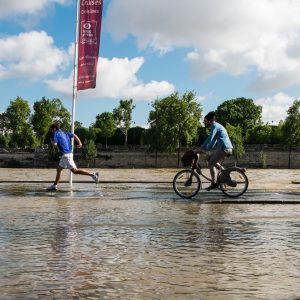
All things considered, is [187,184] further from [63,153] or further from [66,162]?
[63,153]

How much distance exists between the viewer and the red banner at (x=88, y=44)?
1664 cm

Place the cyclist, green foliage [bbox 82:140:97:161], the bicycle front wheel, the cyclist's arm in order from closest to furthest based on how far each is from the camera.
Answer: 1. the bicycle front wheel
2. the cyclist's arm
3. the cyclist
4. green foliage [bbox 82:140:97:161]

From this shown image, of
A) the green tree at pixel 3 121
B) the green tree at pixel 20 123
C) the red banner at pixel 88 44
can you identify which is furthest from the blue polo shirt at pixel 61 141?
the green tree at pixel 3 121

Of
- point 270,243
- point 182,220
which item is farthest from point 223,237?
point 182,220

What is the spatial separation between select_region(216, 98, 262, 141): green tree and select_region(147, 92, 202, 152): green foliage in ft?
76.7

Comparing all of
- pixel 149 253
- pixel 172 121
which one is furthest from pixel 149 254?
pixel 172 121

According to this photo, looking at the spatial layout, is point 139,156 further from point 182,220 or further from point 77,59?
point 182,220

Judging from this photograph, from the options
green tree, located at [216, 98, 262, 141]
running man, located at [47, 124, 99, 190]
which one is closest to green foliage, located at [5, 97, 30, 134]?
green tree, located at [216, 98, 262, 141]

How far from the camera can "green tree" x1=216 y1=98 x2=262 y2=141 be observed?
8588cm

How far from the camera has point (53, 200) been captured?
11.4 m

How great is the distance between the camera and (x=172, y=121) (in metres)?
62.0

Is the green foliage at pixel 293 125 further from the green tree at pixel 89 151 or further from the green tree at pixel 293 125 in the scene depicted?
the green tree at pixel 89 151

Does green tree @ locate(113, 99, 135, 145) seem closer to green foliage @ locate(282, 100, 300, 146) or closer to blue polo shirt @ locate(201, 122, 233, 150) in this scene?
green foliage @ locate(282, 100, 300, 146)

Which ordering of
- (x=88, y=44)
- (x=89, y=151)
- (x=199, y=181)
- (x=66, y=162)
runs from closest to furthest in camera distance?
(x=199, y=181) → (x=66, y=162) → (x=88, y=44) → (x=89, y=151)
